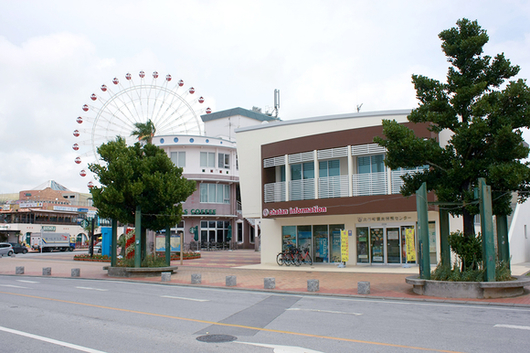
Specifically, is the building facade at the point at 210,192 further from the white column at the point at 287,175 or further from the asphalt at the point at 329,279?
the white column at the point at 287,175

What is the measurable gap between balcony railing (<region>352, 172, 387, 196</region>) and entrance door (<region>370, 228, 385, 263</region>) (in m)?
2.34

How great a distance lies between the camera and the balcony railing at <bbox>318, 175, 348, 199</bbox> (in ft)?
76.2

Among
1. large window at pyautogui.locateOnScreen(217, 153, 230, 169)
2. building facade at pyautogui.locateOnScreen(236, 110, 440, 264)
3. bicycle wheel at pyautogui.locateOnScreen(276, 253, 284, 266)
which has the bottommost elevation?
bicycle wheel at pyautogui.locateOnScreen(276, 253, 284, 266)

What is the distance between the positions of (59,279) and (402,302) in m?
16.4

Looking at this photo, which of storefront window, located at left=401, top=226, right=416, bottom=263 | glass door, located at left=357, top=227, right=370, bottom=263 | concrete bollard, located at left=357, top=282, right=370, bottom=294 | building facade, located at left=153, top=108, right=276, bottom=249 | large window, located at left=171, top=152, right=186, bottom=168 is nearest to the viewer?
concrete bollard, located at left=357, top=282, right=370, bottom=294

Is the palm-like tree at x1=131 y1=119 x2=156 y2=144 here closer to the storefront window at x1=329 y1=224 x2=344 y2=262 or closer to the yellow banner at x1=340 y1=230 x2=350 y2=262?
the storefront window at x1=329 y1=224 x2=344 y2=262

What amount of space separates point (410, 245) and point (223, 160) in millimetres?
31290

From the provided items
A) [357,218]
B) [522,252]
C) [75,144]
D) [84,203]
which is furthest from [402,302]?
[84,203]

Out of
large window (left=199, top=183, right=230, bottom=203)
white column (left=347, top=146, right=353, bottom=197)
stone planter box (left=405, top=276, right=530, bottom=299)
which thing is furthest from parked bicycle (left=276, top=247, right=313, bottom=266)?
large window (left=199, top=183, right=230, bottom=203)

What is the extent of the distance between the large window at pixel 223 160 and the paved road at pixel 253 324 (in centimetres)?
3595

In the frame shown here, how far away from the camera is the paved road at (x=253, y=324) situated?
288 inches

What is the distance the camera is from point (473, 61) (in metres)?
14.3

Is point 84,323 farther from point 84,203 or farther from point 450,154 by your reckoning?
point 84,203

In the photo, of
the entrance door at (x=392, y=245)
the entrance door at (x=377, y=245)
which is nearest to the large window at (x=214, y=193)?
the entrance door at (x=377, y=245)
